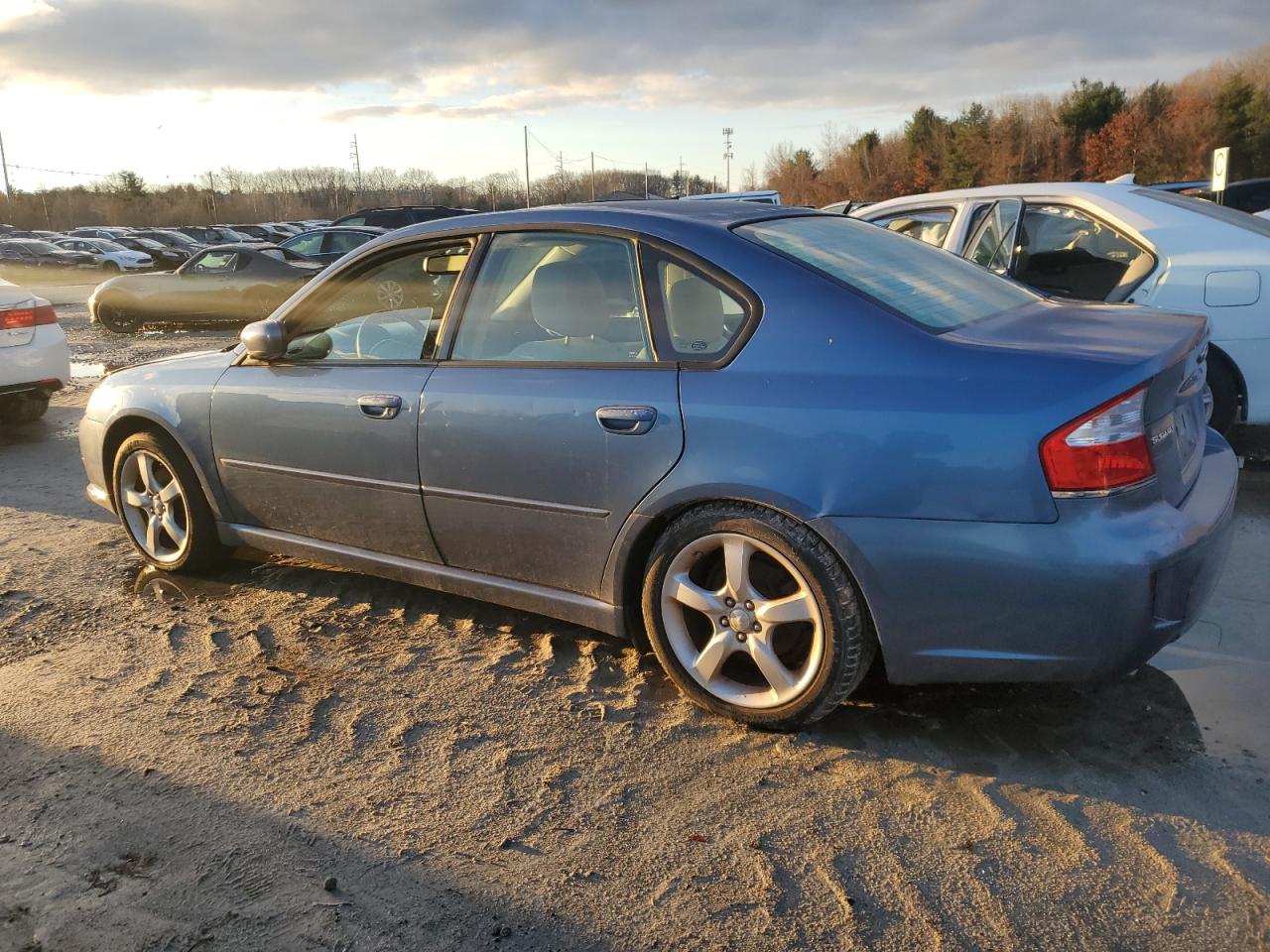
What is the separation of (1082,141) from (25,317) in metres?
55.5

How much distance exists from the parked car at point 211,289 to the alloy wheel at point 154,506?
11498mm

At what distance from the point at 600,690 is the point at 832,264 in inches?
62.2

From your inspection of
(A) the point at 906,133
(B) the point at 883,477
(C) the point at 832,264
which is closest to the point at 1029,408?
(B) the point at 883,477

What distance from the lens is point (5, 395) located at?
25.7ft

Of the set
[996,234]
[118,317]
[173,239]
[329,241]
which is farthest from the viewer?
[173,239]

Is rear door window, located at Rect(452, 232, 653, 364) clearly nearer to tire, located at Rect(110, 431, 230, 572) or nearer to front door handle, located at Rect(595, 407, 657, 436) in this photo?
front door handle, located at Rect(595, 407, 657, 436)

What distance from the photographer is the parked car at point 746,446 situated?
8.44 ft

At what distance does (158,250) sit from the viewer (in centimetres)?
3744

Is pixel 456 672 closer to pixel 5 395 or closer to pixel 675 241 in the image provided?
pixel 675 241

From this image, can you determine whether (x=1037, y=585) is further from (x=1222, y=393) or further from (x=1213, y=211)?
(x=1213, y=211)

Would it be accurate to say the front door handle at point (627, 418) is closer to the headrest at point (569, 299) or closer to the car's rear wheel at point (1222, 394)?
the headrest at point (569, 299)

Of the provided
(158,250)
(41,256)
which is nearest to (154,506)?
(158,250)

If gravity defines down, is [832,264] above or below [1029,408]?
above

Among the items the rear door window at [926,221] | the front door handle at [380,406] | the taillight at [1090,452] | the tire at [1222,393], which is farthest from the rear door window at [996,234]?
the front door handle at [380,406]
